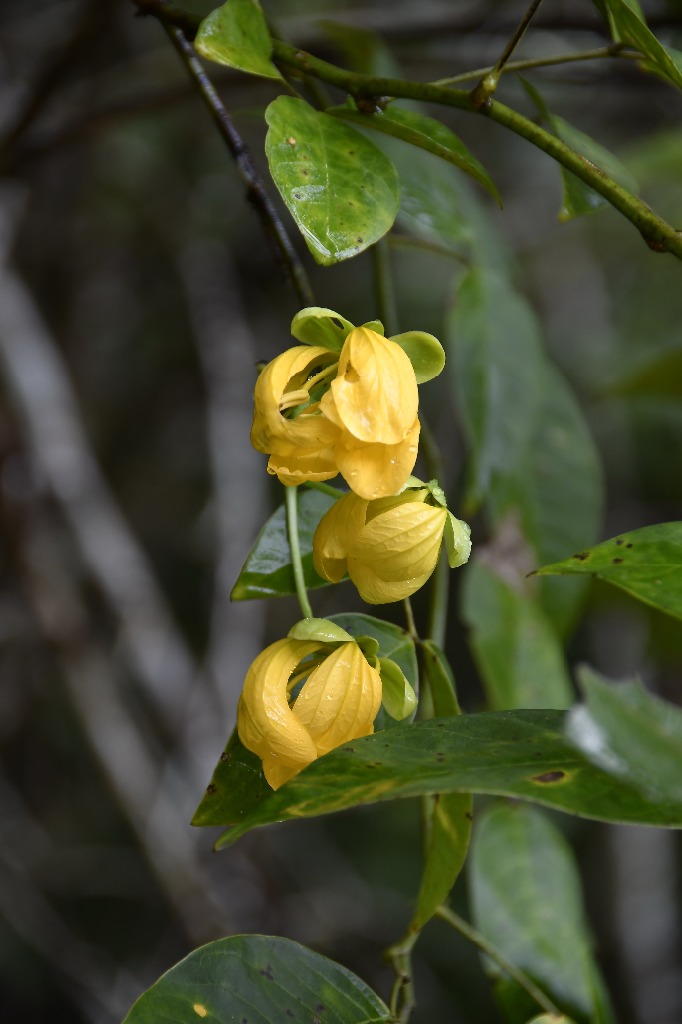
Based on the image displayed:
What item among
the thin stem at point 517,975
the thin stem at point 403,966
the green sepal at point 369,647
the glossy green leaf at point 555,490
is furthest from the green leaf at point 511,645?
the green sepal at point 369,647

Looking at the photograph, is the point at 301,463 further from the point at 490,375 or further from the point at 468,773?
the point at 490,375

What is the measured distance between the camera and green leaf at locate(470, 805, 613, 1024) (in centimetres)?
81

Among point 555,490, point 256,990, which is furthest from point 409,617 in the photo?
point 555,490

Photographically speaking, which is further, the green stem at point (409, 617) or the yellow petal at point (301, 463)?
the green stem at point (409, 617)

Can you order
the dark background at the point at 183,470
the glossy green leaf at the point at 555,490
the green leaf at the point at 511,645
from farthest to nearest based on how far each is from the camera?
the dark background at the point at 183,470 < the glossy green leaf at the point at 555,490 < the green leaf at the point at 511,645

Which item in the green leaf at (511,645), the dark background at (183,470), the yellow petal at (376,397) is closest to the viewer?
the yellow petal at (376,397)

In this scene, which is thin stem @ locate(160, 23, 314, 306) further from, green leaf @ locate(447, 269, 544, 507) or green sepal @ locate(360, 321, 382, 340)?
green leaf @ locate(447, 269, 544, 507)

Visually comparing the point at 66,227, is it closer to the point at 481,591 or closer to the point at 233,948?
the point at 481,591

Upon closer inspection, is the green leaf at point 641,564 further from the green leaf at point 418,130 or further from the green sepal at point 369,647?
the green leaf at point 418,130

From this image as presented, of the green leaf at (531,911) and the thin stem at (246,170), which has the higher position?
the thin stem at (246,170)

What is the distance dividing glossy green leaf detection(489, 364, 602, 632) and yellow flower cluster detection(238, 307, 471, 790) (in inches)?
25.1

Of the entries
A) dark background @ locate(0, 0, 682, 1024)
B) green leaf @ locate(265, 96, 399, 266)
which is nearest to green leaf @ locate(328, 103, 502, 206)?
green leaf @ locate(265, 96, 399, 266)

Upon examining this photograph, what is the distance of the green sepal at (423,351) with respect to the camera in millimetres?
541

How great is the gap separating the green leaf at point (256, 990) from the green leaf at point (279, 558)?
0.66 feet
